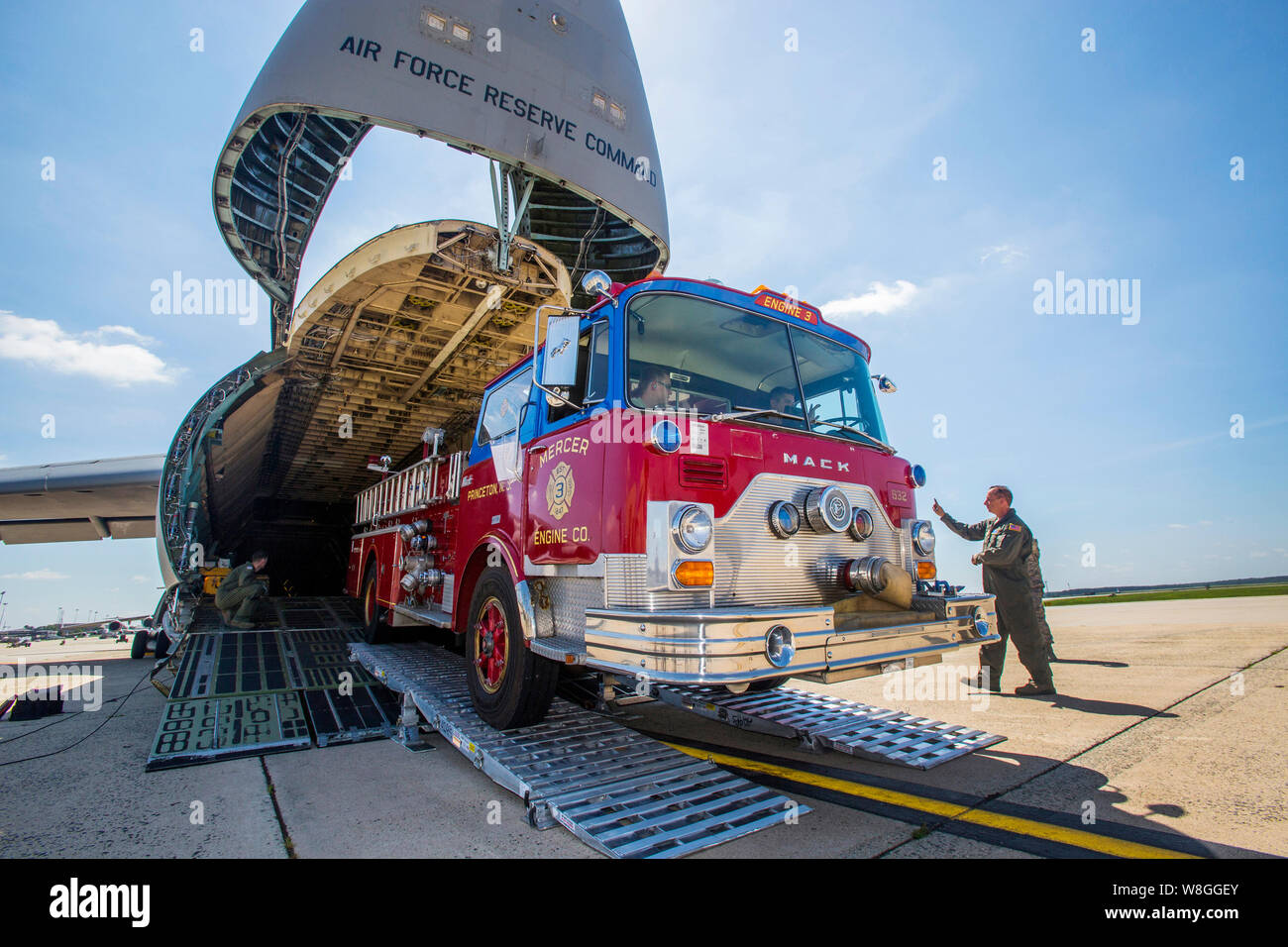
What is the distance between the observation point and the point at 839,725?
4.09 meters

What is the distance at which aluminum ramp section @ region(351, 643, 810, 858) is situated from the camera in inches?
98.1

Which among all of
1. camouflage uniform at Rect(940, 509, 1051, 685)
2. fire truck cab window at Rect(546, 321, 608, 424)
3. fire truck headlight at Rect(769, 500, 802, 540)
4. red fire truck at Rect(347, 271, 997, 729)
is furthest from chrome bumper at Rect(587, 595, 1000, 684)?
camouflage uniform at Rect(940, 509, 1051, 685)

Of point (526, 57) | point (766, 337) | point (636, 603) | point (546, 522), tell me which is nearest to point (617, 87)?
point (526, 57)

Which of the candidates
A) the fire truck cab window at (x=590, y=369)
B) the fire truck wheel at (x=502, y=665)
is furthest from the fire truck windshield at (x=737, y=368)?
the fire truck wheel at (x=502, y=665)

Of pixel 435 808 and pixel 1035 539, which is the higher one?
pixel 1035 539

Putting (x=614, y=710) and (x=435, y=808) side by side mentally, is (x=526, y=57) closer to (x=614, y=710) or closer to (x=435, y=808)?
(x=614, y=710)

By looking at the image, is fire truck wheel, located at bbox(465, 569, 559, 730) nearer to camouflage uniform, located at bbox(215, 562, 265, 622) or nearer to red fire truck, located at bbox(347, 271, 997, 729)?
red fire truck, located at bbox(347, 271, 997, 729)

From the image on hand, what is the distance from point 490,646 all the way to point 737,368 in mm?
2504

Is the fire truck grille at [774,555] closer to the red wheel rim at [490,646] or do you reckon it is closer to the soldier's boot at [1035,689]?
the red wheel rim at [490,646]

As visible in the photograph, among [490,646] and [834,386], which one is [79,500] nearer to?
[490,646]

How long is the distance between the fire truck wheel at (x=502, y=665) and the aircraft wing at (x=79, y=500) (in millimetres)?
13618

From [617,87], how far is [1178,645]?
13370mm

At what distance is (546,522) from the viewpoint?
11.7 ft
